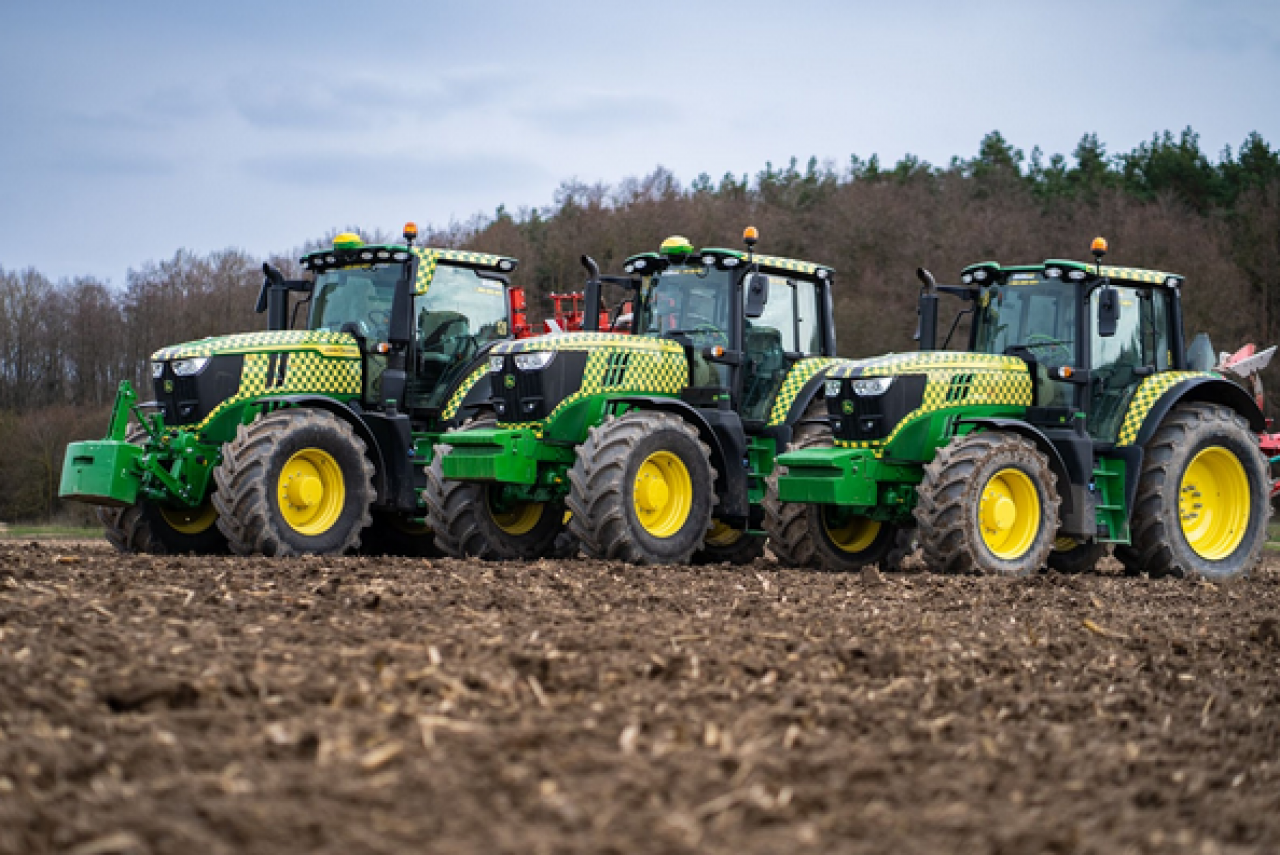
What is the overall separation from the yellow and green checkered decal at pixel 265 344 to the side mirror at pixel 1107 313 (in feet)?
20.3

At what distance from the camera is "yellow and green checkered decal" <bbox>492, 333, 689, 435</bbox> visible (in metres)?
11.6

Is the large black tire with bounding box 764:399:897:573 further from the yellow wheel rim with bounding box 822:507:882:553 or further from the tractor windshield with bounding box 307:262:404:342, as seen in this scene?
the tractor windshield with bounding box 307:262:404:342

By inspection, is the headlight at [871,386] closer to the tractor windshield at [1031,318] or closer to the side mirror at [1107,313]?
the tractor windshield at [1031,318]

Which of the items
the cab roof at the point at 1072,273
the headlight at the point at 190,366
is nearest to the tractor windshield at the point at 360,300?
the headlight at the point at 190,366

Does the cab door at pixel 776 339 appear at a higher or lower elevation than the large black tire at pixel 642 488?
higher

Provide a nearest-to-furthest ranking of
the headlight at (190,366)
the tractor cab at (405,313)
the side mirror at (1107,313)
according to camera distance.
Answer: the side mirror at (1107,313)
the headlight at (190,366)
the tractor cab at (405,313)

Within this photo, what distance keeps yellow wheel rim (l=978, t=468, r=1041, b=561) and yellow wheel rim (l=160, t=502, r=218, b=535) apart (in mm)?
6219

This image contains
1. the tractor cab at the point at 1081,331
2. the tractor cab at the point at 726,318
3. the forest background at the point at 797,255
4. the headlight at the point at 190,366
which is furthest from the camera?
the forest background at the point at 797,255

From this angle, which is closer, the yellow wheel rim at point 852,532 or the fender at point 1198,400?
the fender at point 1198,400

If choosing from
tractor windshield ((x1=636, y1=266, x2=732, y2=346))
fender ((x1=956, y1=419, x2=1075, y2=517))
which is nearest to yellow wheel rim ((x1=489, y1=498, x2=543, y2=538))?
tractor windshield ((x1=636, y1=266, x2=732, y2=346))

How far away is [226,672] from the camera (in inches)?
202

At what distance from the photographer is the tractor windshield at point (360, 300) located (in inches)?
516

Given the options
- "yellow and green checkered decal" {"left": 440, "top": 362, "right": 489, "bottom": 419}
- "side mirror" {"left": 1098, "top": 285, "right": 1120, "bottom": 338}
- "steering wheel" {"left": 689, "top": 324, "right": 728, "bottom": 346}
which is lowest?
"yellow and green checkered decal" {"left": 440, "top": 362, "right": 489, "bottom": 419}

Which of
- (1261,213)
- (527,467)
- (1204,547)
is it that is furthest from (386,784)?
(1261,213)
